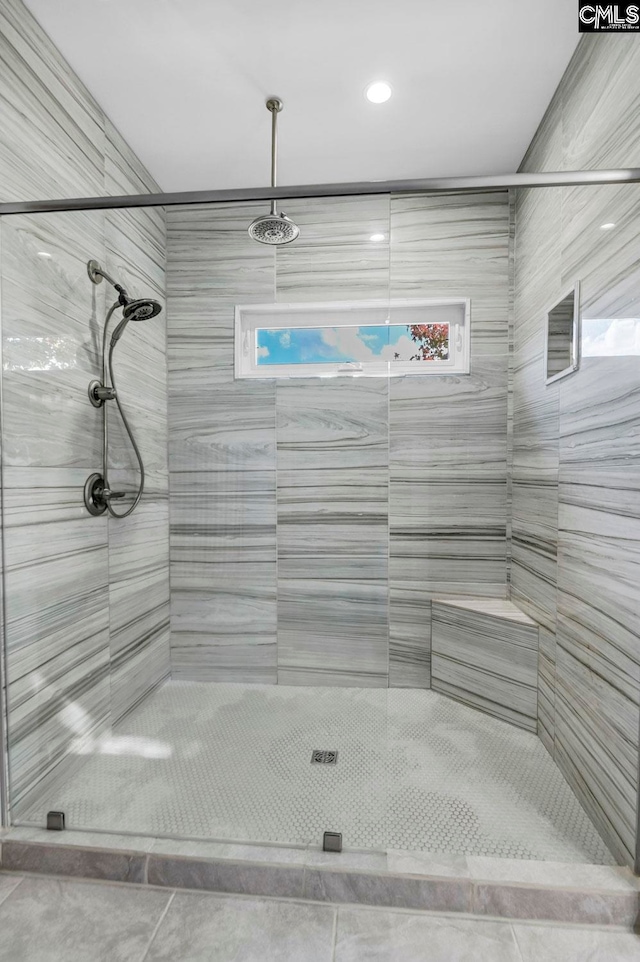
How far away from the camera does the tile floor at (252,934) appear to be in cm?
110

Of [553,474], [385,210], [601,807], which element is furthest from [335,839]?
[385,210]

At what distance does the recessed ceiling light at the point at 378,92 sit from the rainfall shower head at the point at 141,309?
1144 millimetres

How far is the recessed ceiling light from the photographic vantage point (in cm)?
173

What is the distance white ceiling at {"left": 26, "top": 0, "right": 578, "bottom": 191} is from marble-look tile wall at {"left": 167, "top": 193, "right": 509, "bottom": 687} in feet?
1.43

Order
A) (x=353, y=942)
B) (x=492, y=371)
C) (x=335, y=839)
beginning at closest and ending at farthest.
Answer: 1. (x=353, y=942)
2. (x=335, y=839)
3. (x=492, y=371)

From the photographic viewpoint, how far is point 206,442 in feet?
5.09

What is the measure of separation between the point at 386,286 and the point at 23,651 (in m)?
1.62

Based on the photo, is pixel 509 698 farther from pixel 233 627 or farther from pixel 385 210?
pixel 385 210

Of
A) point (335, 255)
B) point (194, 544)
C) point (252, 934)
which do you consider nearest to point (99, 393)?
point (194, 544)

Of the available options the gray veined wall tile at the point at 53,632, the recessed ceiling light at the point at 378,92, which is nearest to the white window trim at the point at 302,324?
the gray veined wall tile at the point at 53,632

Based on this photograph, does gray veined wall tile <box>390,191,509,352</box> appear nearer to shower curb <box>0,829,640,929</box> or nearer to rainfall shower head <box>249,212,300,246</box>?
rainfall shower head <box>249,212,300,246</box>

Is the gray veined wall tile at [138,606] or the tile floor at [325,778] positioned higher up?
the gray veined wall tile at [138,606]

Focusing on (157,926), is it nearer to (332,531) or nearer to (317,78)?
(332,531)

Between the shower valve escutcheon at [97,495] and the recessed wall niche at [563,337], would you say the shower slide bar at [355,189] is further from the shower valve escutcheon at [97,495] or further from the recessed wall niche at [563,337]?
the shower valve escutcheon at [97,495]
